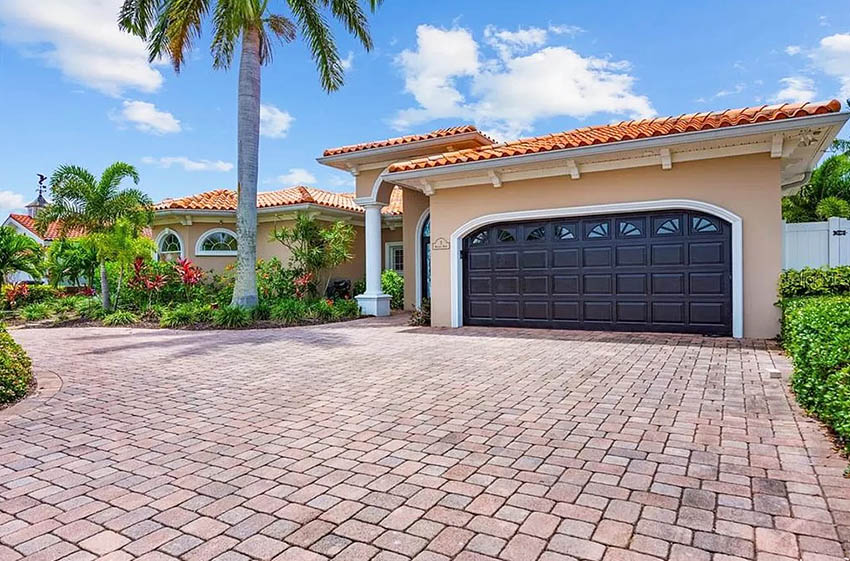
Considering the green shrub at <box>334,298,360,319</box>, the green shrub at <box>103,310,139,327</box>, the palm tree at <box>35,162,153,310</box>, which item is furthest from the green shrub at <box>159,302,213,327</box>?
the green shrub at <box>334,298,360,319</box>

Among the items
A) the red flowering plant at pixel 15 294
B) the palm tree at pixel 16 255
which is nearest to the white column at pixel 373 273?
the red flowering plant at pixel 15 294

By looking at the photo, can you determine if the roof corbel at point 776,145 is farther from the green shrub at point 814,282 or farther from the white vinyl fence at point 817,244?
the green shrub at point 814,282

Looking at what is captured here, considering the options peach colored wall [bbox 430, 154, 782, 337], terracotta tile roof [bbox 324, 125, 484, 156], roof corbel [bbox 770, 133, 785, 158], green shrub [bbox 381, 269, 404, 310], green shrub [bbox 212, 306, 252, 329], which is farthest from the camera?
green shrub [bbox 381, 269, 404, 310]

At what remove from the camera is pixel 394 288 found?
691 inches

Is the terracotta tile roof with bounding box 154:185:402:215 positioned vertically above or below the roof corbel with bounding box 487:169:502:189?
above

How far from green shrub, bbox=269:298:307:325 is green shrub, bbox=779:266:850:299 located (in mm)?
10465

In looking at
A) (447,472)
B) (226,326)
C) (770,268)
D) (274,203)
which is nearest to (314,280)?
(274,203)

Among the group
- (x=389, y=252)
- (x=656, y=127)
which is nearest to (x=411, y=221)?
(x=389, y=252)

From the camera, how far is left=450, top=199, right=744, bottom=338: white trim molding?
9.09 metres

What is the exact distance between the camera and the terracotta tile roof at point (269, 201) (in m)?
17.8

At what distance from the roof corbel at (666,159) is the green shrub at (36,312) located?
16.9 metres

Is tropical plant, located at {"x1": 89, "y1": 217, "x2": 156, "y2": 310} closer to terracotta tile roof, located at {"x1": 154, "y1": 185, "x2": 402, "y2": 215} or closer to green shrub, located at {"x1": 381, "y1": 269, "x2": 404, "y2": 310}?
terracotta tile roof, located at {"x1": 154, "y1": 185, "x2": 402, "y2": 215}

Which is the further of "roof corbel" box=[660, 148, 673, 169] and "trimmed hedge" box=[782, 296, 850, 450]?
"roof corbel" box=[660, 148, 673, 169]

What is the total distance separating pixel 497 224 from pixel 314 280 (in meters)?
7.49
